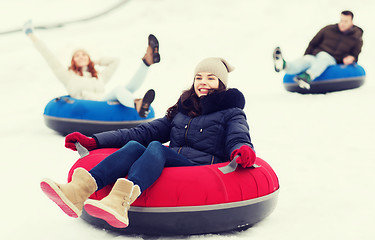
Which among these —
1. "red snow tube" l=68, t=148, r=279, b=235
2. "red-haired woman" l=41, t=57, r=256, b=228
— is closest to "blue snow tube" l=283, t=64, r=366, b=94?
"red-haired woman" l=41, t=57, r=256, b=228

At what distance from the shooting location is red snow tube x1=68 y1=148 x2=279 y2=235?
268cm

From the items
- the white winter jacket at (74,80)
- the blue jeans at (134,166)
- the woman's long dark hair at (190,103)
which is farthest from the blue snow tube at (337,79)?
the blue jeans at (134,166)

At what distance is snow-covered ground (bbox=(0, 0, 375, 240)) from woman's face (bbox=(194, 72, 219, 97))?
942mm

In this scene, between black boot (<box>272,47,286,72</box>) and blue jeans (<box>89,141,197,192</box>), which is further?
black boot (<box>272,47,286,72</box>)

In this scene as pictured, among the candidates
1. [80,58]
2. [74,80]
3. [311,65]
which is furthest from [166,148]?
[311,65]

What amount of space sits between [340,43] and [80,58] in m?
3.99

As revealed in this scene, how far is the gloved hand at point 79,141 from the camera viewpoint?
3119 millimetres

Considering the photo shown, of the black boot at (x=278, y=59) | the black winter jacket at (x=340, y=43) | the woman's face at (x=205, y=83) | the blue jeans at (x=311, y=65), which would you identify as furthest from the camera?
the black winter jacket at (x=340, y=43)

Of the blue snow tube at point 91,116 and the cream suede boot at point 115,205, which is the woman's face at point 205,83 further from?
the blue snow tube at point 91,116

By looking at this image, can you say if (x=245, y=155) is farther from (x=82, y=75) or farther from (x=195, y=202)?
(x=82, y=75)

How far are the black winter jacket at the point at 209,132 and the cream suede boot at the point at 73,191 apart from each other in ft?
2.23

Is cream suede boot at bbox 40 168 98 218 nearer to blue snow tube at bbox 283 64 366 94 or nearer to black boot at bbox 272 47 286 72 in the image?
black boot at bbox 272 47 286 72

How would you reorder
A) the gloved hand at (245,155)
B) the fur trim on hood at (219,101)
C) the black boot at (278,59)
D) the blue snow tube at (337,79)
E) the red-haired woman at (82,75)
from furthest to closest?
1. the blue snow tube at (337,79)
2. the black boot at (278,59)
3. the red-haired woman at (82,75)
4. the fur trim on hood at (219,101)
5. the gloved hand at (245,155)

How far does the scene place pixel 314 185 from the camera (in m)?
3.97
